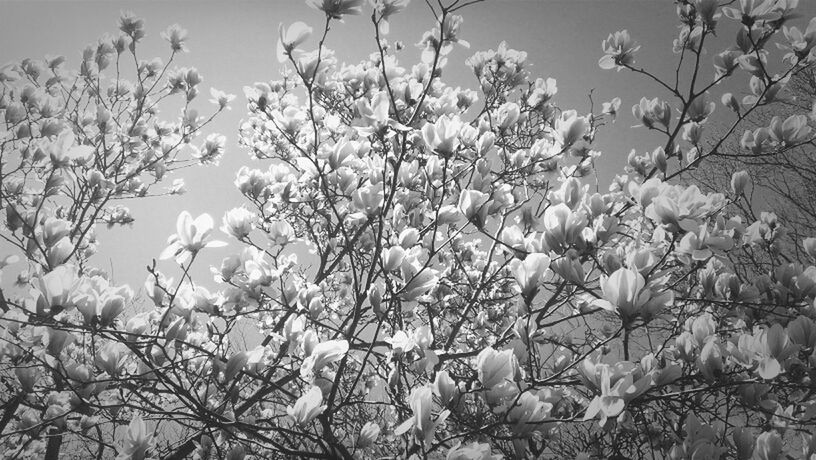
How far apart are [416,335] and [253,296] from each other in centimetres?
64

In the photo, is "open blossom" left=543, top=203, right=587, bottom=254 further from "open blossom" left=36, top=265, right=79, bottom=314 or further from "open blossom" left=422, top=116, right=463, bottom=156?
"open blossom" left=36, top=265, right=79, bottom=314

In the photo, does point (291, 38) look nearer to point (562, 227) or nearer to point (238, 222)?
point (238, 222)

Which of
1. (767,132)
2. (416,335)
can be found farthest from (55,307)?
(767,132)

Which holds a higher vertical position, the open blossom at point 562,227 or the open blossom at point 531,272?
the open blossom at point 562,227

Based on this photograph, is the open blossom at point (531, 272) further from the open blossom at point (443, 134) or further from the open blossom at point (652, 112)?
the open blossom at point (652, 112)

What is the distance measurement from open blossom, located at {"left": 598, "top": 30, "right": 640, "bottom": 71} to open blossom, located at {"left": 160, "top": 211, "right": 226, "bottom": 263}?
6.06 feet

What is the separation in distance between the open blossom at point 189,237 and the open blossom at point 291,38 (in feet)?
2.01

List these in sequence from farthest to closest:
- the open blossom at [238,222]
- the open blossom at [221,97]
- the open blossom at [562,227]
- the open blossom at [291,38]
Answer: the open blossom at [221,97], the open blossom at [238,222], the open blossom at [291,38], the open blossom at [562,227]

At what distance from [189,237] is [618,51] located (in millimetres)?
1996

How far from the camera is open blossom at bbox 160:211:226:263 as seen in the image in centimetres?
125

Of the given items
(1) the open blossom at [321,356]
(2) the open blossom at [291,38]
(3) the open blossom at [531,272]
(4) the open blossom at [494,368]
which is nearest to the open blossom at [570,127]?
(3) the open blossom at [531,272]

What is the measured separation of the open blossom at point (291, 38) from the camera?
Answer: 4.16ft

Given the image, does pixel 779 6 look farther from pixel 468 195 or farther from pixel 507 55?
pixel 468 195

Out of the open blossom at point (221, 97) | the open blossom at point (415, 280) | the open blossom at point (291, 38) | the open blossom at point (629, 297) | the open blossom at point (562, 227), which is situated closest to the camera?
the open blossom at point (629, 297)
